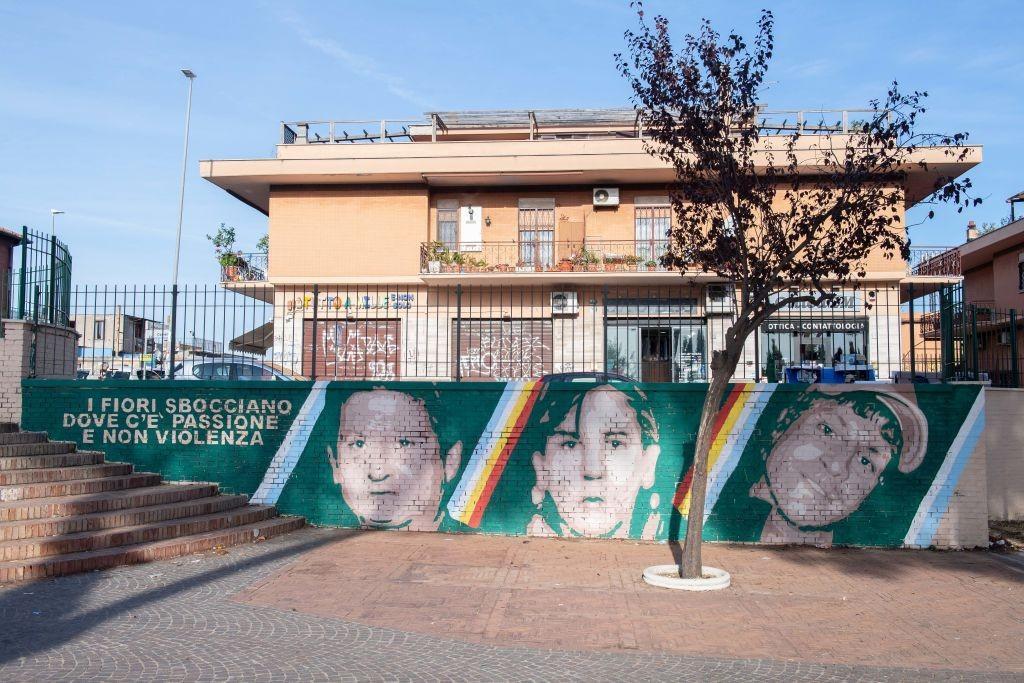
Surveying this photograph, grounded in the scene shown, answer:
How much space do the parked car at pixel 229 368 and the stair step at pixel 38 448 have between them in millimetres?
2245

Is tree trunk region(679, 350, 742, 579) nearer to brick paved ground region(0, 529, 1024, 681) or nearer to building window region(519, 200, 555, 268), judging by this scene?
brick paved ground region(0, 529, 1024, 681)

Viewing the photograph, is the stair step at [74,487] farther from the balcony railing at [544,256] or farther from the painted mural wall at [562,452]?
the balcony railing at [544,256]

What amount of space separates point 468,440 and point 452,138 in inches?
745

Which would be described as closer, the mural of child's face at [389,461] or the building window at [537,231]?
the mural of child's face at [389,461]

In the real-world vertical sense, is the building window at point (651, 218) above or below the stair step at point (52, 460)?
above

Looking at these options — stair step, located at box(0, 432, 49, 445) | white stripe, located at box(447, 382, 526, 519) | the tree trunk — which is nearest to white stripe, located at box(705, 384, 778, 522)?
the tree trunk

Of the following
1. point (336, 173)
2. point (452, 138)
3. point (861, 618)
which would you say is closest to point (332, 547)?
point (861, 618)

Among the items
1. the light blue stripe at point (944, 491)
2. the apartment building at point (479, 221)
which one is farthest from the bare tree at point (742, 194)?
the apartment building at point (479, 221)

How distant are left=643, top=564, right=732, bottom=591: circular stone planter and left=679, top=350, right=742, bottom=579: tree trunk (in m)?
0.14

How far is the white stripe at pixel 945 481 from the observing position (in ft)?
35.1

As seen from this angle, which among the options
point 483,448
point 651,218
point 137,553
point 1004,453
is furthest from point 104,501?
Answer: point 651,218

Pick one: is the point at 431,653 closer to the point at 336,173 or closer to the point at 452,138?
the point at 336,173

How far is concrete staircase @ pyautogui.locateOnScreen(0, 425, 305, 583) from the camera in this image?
8.33m

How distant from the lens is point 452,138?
92.6 feet
